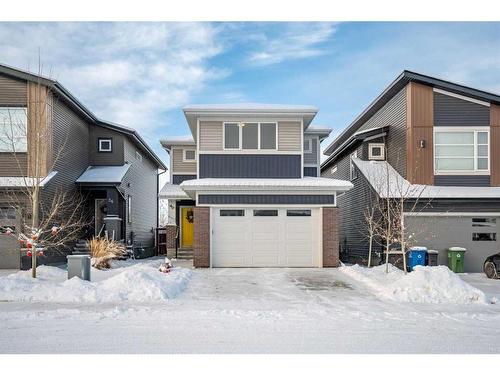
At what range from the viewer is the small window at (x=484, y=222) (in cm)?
1814

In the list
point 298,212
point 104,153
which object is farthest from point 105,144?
point 298,212

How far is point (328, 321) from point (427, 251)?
364 inches

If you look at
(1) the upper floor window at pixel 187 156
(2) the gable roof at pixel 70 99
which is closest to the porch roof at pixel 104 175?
(2) the gable roof at pixel 70 99

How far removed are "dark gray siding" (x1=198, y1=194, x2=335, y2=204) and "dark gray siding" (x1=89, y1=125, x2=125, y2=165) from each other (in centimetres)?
799

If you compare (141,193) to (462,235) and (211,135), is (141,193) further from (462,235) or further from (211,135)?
(462,235)

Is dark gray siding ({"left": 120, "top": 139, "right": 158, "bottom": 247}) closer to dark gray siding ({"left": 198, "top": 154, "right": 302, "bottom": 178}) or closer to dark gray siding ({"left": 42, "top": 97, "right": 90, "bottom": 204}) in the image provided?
dark gray siding ({"left": 42, "top": 97, "right": 90, "bottom": 204})

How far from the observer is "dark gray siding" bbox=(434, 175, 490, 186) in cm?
1881

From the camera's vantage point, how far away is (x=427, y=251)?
54.9ft

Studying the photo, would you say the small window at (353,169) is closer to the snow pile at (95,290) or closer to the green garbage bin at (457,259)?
the green garbage bin at (457,259)

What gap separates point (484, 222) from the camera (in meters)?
18.2

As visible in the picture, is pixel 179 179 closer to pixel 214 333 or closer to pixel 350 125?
pixel 350 125

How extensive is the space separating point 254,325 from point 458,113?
14199mm
